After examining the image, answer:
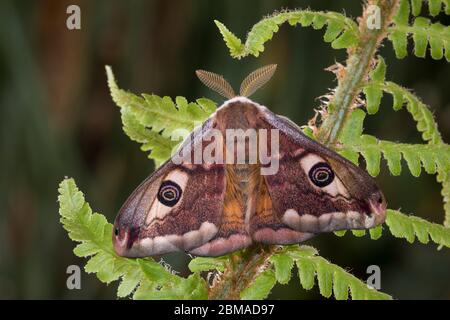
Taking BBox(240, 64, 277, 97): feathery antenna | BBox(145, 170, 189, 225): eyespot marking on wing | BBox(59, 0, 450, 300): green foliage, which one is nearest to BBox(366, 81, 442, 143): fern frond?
BBox(59, 0, 450, 300): green foliage

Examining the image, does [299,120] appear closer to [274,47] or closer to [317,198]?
[274,47]

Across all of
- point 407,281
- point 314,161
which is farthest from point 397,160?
point 407,281

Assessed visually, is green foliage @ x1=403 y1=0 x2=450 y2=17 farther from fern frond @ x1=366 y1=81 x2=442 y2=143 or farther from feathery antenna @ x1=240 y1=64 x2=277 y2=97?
feathery antenna @ x1=240 y1=64 x2=277 y2=97

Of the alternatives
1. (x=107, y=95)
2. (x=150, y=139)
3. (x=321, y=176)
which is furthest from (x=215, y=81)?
(x=107, y=95)

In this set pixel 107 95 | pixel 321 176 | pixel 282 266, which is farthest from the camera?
pixel 107 95

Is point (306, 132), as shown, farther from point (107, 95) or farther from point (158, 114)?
point (107, 95)
